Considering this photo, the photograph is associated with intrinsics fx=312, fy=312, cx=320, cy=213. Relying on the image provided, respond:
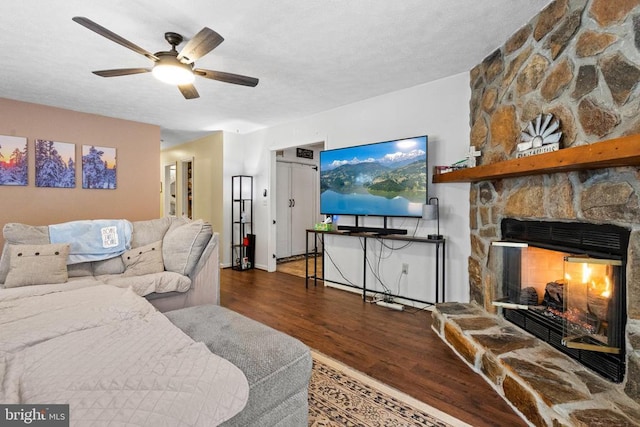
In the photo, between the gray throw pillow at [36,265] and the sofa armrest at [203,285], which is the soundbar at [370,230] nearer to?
the sofa armrest at [203,285]

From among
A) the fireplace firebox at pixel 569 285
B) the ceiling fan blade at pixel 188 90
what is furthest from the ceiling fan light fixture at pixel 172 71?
the fireplace firebox at pixel 569 285

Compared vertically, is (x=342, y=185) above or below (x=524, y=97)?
below

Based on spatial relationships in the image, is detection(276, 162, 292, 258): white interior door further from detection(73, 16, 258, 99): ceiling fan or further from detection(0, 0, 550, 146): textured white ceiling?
detection(73, 16, 258, 99): ceiling fan

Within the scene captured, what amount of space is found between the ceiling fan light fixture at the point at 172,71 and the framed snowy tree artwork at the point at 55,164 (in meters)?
2.90

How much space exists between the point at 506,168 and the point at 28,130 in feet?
17.8

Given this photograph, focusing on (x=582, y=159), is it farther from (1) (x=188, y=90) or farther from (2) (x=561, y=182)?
(1) (x=188, y=90)

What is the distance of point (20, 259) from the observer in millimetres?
2574

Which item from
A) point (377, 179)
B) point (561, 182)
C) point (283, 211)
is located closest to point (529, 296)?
point (561, 182)

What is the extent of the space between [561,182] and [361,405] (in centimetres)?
181

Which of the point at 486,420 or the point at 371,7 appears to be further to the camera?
the point at 371,7

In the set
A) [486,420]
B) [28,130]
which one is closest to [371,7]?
[486,420]

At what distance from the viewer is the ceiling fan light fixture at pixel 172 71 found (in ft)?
7.64

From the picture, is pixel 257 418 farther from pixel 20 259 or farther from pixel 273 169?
pixel 273 169

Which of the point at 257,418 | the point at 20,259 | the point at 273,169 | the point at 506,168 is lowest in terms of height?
the point at 257,418
